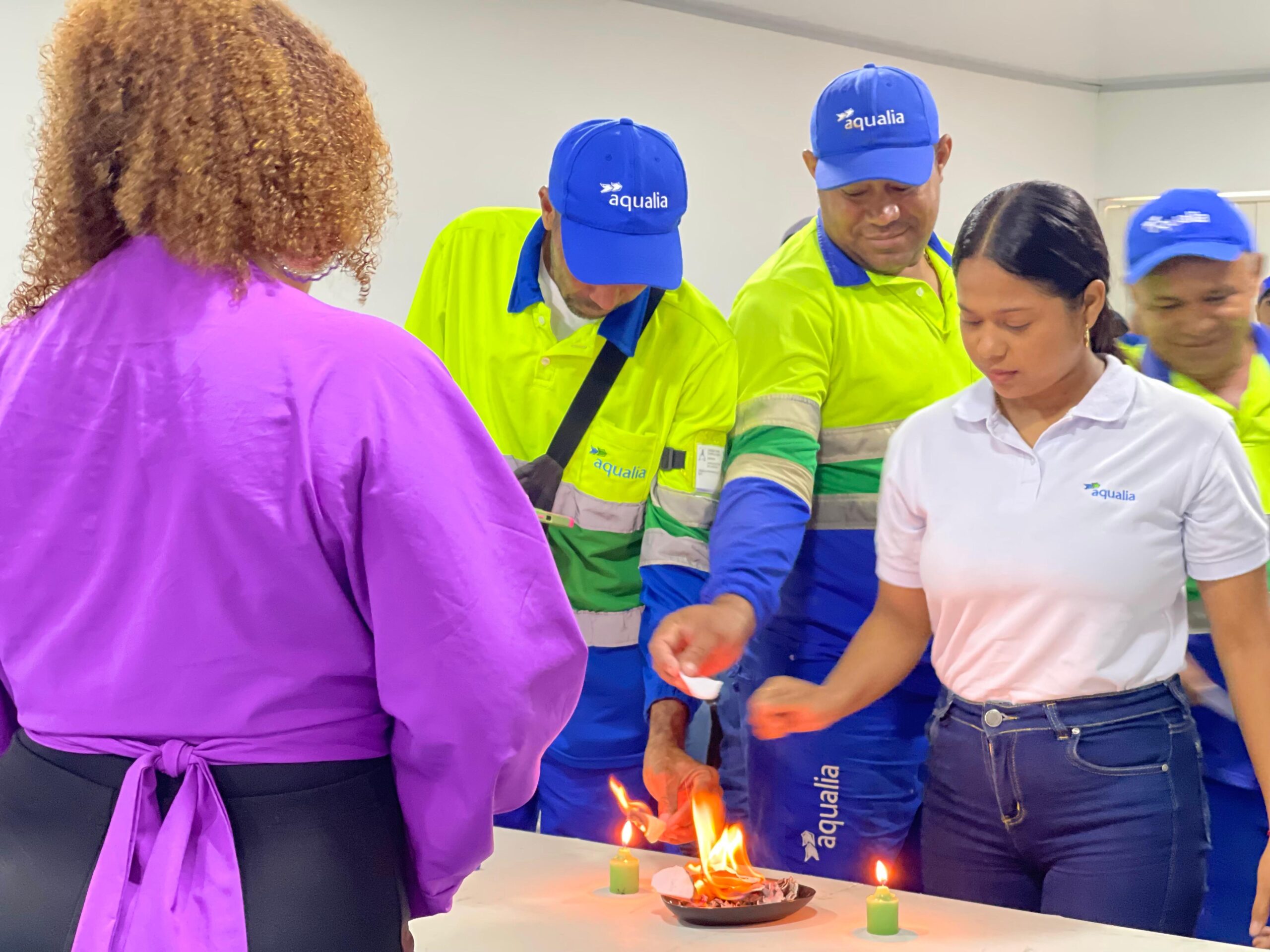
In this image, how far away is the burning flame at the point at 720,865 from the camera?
5.94 feet

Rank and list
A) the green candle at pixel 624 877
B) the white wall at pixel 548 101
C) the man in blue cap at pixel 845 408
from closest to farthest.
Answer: the green candle at pixel 624 877
the man in blue cap at pixel 845 408
the white wall at pixel 548 101

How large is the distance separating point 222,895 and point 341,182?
635 millimetres

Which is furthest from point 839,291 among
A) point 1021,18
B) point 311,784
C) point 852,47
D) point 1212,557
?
point 1021,18

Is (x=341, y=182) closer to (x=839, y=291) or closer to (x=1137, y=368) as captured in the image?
(x=839, y=291)

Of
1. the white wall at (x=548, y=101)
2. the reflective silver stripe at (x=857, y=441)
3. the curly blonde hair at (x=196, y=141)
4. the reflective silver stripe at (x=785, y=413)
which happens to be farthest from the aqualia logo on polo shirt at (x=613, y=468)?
the white wall at (x=548, y=101)

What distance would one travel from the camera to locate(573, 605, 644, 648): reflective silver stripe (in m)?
2.49

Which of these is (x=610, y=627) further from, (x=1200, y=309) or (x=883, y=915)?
(x=1200, y=309)

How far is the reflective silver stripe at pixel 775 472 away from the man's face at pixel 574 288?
37 centimetres

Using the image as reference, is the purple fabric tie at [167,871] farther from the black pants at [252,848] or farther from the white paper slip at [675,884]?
the white paper slip at [675,884]

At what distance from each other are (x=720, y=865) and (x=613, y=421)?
92 centimetres

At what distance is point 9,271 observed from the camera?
333cm

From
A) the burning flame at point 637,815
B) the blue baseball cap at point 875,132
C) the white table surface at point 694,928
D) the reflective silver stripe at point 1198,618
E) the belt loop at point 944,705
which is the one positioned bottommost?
the white table surface at point 694,928

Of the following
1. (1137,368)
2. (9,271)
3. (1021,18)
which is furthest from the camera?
(1021,18)

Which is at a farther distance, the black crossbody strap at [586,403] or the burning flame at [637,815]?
the black crossbody strap at [586,403]
